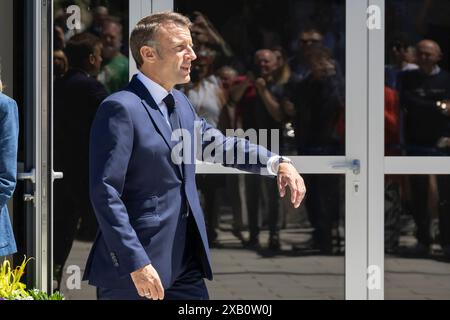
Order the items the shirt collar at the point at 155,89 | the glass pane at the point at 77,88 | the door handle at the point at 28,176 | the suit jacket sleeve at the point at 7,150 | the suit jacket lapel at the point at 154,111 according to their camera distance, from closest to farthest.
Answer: the suit jacket lapel at the point at 154,111 → the shirt collar at the point at 155,89 → the suit jacket sleeve at the point at 7,150 → the door handle at the point at 28,176 → the glass pane at the point at 77,88

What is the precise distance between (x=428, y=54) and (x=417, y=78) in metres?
0.14

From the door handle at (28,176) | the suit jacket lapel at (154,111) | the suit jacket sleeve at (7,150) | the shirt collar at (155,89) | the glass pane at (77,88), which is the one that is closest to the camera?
the suit jacket lapel at (154,111)

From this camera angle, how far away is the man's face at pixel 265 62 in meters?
5.96

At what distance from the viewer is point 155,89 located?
164 inches

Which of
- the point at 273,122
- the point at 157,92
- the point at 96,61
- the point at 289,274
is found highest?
the point at 96,61

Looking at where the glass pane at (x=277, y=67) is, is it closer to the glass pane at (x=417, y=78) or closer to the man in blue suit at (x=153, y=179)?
the glass pane at (x=417, y=78)

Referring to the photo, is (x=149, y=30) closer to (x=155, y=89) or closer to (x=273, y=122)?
(x=155, y=89)

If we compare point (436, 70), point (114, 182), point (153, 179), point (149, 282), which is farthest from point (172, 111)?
point (436, 70)

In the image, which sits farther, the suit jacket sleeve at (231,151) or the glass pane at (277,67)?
the glass pane at (277,67)

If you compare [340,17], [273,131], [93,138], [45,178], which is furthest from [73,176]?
[93,138]

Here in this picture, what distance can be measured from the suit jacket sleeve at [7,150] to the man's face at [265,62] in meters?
1.52

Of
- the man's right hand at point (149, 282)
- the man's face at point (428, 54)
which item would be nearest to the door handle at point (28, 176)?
the man's right hand at point (149, 282)
